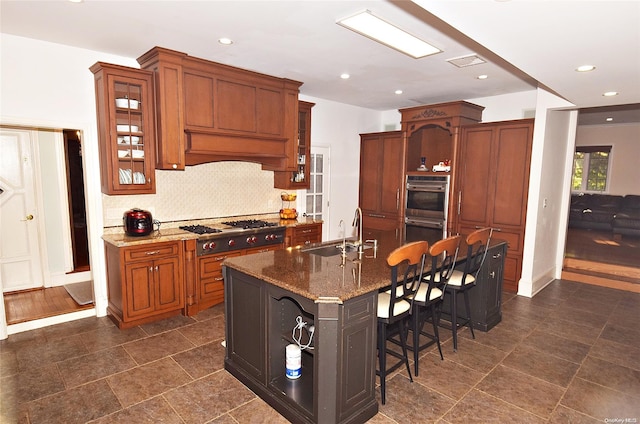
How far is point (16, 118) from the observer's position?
330cm

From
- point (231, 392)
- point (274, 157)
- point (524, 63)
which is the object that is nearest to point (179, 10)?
point (274, 157)

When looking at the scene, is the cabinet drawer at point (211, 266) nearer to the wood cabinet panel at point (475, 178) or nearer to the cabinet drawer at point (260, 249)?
the cabinet drawer at point (260, 249)

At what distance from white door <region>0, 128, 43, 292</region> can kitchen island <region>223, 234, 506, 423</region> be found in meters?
3.49

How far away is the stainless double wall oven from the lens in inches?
217

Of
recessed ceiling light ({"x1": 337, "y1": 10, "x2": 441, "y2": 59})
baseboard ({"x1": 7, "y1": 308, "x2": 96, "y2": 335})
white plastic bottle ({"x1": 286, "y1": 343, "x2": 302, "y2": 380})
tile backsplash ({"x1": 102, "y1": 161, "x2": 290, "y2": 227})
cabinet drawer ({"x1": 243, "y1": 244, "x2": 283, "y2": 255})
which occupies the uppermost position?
recessed ceiling light ({"x1": 337, "y1": 10, "x2": 441, "y2": 59})

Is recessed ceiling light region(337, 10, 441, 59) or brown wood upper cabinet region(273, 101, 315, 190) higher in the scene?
recessed ceiling light region(337, 10, 441, 59)

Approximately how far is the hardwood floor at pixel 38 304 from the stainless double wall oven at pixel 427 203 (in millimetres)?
4532

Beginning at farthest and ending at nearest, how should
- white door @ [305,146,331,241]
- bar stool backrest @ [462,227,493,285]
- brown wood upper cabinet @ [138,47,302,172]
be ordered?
white door @ [305,146,331,241]
brown wood upper cabinet @ [138,47,302,172]
bar stool backrest @ [462,227,493,285]

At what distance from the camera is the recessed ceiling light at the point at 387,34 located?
277 cm

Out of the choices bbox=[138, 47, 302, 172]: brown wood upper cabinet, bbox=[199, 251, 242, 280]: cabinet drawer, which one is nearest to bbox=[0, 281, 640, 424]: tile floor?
bbox=[199, 251, 242, 280]: cabinet drawer

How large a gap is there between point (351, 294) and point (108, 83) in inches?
125

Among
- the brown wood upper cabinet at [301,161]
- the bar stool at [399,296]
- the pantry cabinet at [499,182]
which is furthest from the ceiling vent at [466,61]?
the bar stool at [399,296]

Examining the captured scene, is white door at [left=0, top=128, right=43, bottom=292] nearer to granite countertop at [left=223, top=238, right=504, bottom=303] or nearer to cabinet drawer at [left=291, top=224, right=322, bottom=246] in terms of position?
cabinet drawer at [left=291, top=224, right=322, bottom=246]

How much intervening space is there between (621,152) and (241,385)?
11108 mm
